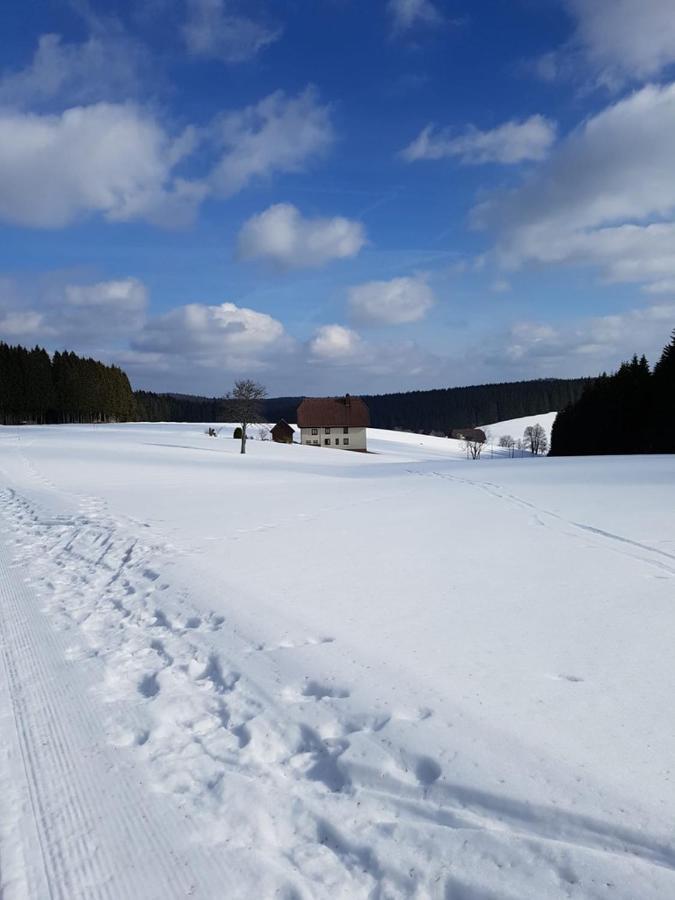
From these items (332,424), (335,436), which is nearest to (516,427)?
(335,436)

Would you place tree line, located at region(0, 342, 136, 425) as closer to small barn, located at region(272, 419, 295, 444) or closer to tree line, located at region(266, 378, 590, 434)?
small barn, located at region(272, 419, 295, 444)

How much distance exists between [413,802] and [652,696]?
2134 millimetres

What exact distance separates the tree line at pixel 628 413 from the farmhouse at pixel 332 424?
99.2ft

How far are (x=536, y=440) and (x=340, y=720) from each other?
389ft

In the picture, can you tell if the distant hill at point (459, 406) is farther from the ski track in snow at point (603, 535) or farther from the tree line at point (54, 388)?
the ski track in snow at point (603, 535)

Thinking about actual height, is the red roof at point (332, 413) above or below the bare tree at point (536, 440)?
above

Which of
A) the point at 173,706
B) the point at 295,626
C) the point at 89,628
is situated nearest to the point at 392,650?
the point at 295,626

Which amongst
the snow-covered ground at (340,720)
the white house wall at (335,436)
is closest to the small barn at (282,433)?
the white house wall at (335,436)

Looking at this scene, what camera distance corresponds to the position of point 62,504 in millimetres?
14117

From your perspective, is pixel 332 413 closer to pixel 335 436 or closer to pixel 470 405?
pixel 335 436

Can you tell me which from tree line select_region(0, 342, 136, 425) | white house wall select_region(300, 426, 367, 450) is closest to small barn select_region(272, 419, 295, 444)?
white house wall select_region(300, 426, 367, 450)

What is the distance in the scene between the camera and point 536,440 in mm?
115062

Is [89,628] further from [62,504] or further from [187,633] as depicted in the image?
[62,504]

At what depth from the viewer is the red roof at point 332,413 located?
77375 millimetres
